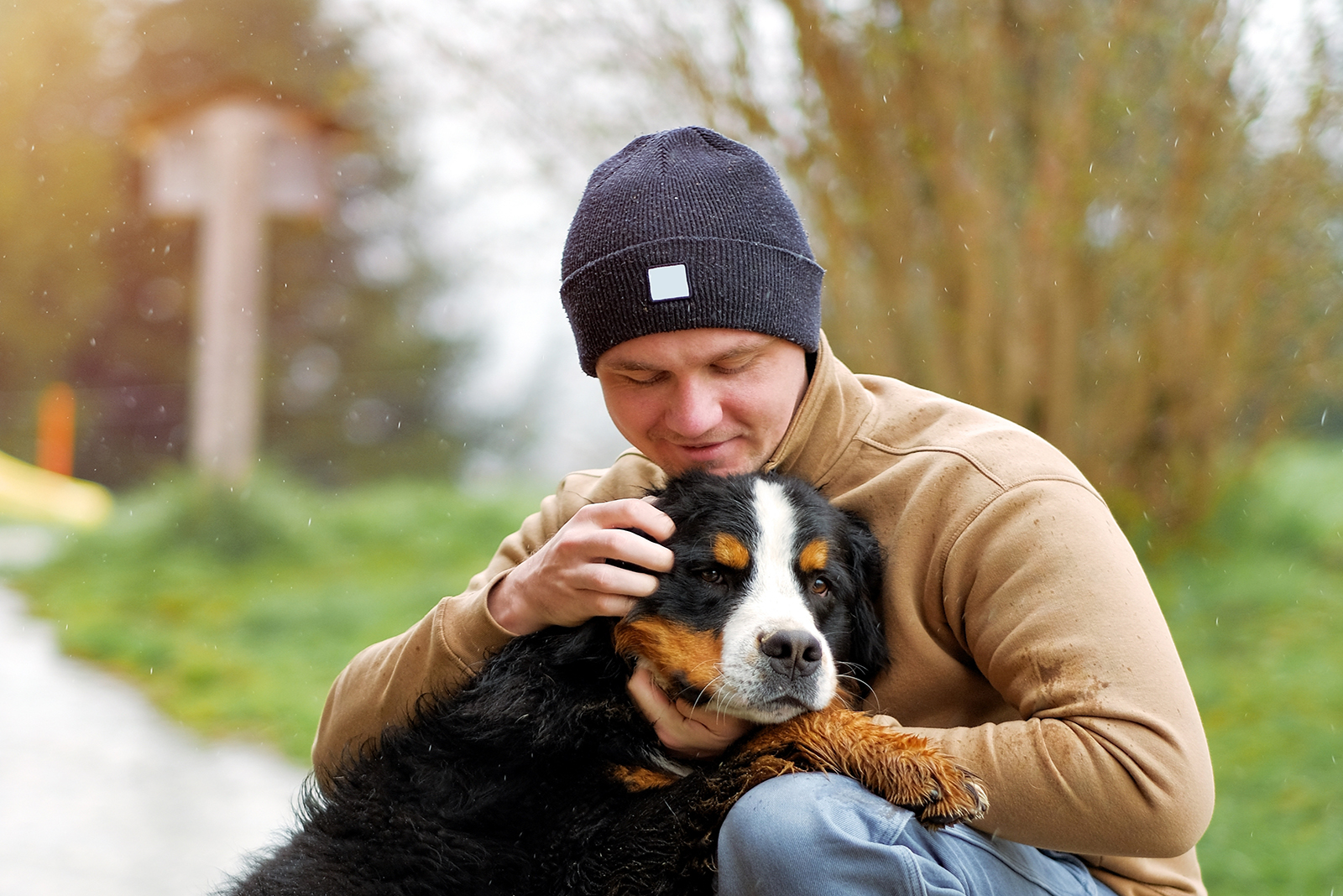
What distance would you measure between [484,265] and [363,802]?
7776 mm

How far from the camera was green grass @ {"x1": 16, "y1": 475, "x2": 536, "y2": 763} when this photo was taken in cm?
644

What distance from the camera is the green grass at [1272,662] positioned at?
4.07 m

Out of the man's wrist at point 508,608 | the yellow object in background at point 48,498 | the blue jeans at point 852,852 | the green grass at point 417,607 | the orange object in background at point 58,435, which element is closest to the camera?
the blue jeans at point 852,852

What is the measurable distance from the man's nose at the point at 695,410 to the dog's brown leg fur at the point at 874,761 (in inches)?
24.1

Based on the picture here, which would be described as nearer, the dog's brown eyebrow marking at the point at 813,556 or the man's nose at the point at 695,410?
the dog's brown eyebrow marking at the point at 813,556

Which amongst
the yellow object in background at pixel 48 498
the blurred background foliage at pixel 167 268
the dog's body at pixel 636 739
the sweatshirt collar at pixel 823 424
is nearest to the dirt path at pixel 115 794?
the dog's body at pixel 636 739

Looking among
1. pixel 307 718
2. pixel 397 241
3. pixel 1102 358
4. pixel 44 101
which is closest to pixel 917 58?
pixel 1102 358

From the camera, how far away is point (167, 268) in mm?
14523

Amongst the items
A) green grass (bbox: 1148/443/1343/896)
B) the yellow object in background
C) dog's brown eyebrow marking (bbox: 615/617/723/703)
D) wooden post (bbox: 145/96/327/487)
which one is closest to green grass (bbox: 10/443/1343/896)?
green grass (bbox: 1148/443/1343/896)

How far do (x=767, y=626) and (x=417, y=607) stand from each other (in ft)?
17.4

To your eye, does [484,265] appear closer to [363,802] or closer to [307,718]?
[307,718]

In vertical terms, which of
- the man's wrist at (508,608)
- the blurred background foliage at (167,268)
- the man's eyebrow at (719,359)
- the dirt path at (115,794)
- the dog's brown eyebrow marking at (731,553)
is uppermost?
the blurred background foliage at (167,268)

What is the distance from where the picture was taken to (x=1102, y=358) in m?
5.92

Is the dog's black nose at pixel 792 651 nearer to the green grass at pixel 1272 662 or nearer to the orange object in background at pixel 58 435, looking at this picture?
the green grass at pixel 1272 662
